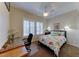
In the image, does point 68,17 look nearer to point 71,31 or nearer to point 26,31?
point 71,31

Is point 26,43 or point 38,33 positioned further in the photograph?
point 38,33

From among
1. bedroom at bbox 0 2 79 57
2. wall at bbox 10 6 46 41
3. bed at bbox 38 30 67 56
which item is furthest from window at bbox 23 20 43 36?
bed at bbox 38 30 67 56

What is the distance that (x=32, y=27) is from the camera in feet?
9.35

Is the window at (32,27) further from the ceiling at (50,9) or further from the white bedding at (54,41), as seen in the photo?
the white bedding at (54,41)

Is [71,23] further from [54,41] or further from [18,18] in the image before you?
[18,18]

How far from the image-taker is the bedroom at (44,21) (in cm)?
267

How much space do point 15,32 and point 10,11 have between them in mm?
695

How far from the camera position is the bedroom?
2668 mm

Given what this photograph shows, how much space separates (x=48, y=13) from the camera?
308 cm

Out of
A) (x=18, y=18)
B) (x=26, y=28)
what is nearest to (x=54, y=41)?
(x=26, y=28)

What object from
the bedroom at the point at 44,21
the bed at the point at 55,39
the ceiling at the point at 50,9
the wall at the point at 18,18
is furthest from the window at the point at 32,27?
the bed at the point at 55,39

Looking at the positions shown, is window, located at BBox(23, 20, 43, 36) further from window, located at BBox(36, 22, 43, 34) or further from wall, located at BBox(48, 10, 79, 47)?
wall, located at BBox(48, 10, 79, 47)

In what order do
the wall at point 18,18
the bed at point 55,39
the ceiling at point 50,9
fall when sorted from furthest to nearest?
the bed at point 55,39, the ceiling at point 50,9, the wall at point 18,18

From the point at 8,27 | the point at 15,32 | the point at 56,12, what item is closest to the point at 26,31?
the point at 15,32
